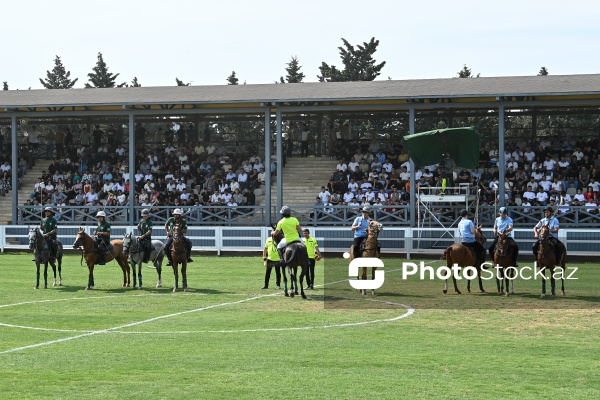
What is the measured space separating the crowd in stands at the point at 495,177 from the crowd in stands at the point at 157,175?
417cm

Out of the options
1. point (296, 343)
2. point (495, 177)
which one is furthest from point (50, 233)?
point (495, 177)

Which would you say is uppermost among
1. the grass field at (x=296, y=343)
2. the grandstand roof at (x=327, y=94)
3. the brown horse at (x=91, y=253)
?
the grandstand roof at (x=327, y=94)

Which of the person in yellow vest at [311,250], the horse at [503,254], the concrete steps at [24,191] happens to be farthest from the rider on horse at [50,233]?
the concrete steps at [24,191]

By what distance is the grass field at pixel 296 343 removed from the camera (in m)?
12.3

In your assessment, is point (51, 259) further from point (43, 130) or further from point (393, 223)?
point (43, 130)

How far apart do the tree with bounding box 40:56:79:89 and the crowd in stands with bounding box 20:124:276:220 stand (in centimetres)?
5570

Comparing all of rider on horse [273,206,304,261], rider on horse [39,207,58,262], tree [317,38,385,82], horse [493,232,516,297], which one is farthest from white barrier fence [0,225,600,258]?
tree [317,38,385,82]

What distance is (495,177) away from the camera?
41094mm

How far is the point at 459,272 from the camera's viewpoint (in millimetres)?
28234

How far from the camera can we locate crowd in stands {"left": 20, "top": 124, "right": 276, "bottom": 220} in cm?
4403

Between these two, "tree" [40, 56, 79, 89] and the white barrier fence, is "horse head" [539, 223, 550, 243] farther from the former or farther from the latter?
"tree" [40, 56, 79, 89]

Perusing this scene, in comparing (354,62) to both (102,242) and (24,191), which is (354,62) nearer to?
(24,191)

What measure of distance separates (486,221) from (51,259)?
19108 millimetres

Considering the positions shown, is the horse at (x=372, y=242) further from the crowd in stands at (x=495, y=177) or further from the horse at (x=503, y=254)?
the crowd in stands at (x=495, y=177)
